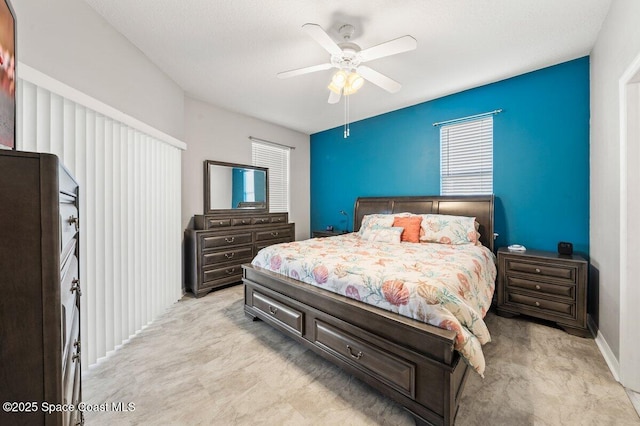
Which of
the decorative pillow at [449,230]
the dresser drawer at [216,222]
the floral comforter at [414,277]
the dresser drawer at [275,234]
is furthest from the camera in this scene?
the dresser drawer at [275,234]

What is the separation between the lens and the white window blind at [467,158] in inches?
131

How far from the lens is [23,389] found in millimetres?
627

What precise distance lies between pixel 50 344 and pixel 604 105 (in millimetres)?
3696

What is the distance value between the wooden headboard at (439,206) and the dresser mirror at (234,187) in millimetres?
1756

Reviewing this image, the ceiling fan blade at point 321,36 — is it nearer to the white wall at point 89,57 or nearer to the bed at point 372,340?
the white wall at point 89,57

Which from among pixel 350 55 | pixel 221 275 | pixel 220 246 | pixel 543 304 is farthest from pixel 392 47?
pixel 221 275

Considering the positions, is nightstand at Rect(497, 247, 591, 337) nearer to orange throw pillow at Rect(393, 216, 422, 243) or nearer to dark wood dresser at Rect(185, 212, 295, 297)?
orange throw pillow at Rect(393, 216, 422, 243)

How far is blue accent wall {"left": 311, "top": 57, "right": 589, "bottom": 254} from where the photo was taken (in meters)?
2.71

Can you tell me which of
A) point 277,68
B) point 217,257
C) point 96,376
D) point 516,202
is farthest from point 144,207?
point 516,202

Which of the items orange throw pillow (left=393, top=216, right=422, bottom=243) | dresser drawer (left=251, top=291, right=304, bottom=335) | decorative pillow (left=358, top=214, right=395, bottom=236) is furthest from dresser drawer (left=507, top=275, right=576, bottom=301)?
dresser drawer (left=251, top=291, right=304, bottom=335)

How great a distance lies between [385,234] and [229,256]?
7.40ft

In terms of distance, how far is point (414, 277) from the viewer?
5.56 feet

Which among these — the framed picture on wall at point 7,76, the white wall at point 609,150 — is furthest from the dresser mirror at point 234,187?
the white wall at point 609,150

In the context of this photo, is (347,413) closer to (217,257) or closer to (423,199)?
(217,257)
